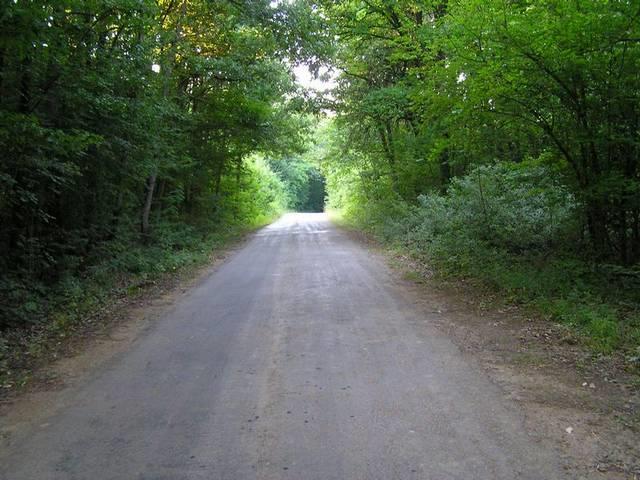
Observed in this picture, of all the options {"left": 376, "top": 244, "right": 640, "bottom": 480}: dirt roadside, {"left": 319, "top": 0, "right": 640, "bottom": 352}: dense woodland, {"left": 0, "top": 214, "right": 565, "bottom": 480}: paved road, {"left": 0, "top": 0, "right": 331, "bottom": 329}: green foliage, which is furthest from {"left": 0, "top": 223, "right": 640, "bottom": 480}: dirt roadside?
{"left": 0, "top": 0, "right": 331, "bottom": 329}: green foliage

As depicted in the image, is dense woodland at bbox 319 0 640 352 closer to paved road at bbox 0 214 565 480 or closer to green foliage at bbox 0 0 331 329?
paved road at bbox 0 214 565 480

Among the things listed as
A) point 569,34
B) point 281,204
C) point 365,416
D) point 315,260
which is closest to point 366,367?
point 365,416

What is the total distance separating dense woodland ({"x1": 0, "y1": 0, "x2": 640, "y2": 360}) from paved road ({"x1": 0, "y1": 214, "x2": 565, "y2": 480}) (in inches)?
103

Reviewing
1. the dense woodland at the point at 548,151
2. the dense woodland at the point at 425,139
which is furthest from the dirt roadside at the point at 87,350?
the dense woodland at the point at 548,151

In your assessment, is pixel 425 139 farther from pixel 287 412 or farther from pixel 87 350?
pixel 287 412

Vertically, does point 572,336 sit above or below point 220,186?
below

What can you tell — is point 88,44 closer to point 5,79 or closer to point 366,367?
point 5,79

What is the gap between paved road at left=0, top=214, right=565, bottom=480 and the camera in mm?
3533

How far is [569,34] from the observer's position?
6.92 m

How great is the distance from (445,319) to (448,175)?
12.9 m

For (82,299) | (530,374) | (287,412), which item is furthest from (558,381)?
(82,299)

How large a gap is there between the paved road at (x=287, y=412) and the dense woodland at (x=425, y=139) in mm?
2609

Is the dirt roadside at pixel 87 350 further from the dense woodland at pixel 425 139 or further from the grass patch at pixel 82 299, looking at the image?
the dense woodland at pixel 425 139

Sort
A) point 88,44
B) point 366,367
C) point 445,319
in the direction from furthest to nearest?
point 88,44 < point 445,319 < point 366,367
